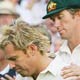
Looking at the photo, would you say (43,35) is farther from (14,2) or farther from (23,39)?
(14,2)

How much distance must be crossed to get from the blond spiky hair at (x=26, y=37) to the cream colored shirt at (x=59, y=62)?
14 cm

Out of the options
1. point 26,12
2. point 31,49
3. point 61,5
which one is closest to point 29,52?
point 31,49

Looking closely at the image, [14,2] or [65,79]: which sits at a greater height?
[14,2]

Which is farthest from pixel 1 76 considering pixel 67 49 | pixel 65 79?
pixel 65 79

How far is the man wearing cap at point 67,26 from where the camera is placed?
2.09 metres

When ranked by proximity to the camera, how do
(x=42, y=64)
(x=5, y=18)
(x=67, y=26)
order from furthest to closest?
1. (x=5, y=18)
2. (x=42, y=64)
3. (x=67, y=26)

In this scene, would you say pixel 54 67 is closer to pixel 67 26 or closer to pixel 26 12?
pixel 67 26

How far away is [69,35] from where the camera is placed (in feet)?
6.86

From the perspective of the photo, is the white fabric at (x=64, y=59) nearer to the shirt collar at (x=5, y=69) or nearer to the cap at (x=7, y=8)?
the shirt collar at (x=5, y=69)

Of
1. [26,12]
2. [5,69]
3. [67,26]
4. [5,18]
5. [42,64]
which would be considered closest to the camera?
[67,26]

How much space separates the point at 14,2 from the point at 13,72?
4.60ft

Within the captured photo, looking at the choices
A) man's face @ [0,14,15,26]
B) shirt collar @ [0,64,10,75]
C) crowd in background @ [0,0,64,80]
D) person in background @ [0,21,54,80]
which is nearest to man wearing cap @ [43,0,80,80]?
person in background @ [0,21,54,80]

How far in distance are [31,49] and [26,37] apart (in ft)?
0.25

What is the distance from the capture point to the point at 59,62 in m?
2.12
